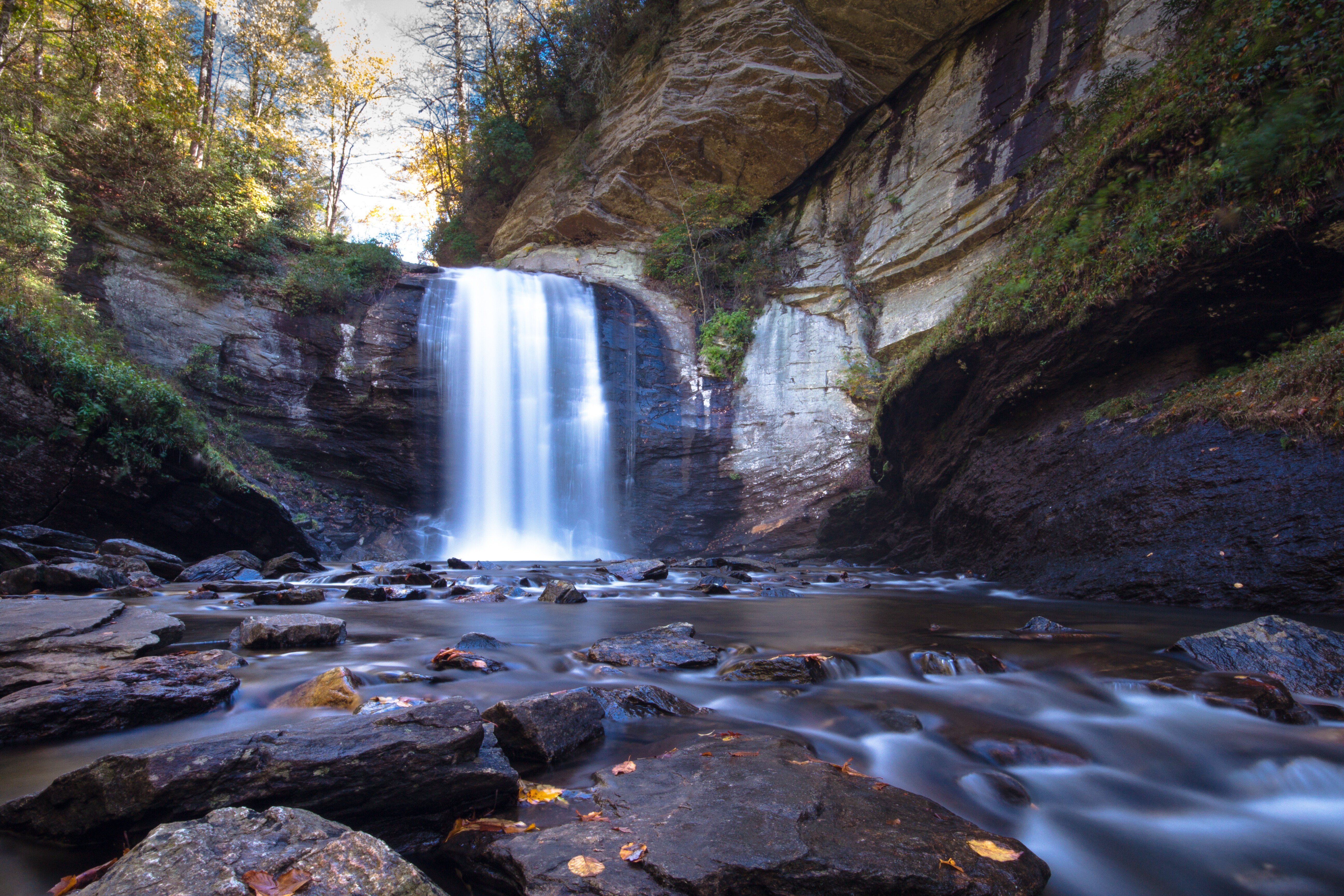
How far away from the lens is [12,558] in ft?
20.9

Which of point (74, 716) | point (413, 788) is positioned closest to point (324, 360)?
point (74, 716)

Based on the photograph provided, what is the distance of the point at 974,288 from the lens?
9516mm

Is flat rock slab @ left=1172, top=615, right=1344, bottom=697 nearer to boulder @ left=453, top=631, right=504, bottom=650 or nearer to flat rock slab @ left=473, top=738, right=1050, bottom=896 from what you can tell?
flat rock slab @ left=473, top=738, right=1050, bottom=896

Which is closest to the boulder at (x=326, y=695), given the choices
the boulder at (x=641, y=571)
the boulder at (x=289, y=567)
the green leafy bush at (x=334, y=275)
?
the boulder at (x=641, y=571)

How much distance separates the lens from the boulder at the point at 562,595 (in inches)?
272

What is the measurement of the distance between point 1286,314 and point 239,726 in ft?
30.1

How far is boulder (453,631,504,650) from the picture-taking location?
422 cm

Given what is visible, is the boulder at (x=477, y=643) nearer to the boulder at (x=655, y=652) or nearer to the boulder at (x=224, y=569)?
the boulder at (x=655, y=652)

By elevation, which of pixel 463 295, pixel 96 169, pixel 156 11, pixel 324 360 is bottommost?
pixel 324 360

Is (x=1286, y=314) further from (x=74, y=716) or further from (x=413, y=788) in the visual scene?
(x=74, y=716)

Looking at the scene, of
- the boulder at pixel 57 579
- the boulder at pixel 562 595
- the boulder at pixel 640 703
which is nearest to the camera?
the boulder at pixel 640 703

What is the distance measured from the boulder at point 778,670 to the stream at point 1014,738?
0.30ft

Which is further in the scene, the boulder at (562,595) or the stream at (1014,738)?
the boulder at (562,595)

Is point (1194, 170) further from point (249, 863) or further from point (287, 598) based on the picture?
point (287, 598)
